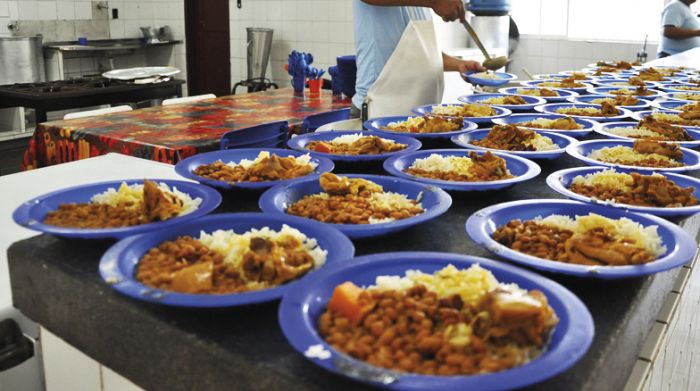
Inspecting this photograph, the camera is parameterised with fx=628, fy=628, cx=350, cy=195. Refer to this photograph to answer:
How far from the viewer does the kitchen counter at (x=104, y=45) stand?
7027mm

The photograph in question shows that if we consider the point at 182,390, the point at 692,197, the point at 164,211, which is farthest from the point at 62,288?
the point at 692,197

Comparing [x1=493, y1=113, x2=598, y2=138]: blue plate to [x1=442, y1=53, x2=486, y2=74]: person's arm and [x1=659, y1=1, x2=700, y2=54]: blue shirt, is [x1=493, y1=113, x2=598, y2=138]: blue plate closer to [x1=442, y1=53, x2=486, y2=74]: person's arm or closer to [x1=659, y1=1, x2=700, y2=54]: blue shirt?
[x1=442, y1=53, x2=486, y2=74]: person's arm

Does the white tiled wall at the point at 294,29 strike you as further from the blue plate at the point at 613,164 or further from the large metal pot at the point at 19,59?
the blue plate at the point at 613,164

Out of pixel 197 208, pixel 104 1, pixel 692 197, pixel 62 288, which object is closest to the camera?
pixel 62 288

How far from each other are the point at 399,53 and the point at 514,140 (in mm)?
940

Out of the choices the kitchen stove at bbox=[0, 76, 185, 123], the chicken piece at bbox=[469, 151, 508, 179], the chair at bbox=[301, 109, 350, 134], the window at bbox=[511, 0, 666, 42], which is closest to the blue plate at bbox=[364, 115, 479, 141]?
the chicken piece at bbox=[469, 151, 508, 179]

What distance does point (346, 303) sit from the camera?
879mm

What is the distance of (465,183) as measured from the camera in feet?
4.99

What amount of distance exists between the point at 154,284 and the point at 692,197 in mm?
1247

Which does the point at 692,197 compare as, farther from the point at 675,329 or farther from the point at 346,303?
the point at 346,303

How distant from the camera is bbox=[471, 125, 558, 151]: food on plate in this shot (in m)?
2.00

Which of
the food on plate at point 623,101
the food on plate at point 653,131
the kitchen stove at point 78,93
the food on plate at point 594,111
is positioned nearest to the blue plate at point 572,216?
the food on plate at point 653,131

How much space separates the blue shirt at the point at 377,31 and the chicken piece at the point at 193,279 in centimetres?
220

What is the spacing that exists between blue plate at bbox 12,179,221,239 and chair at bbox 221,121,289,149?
4.31 ft
